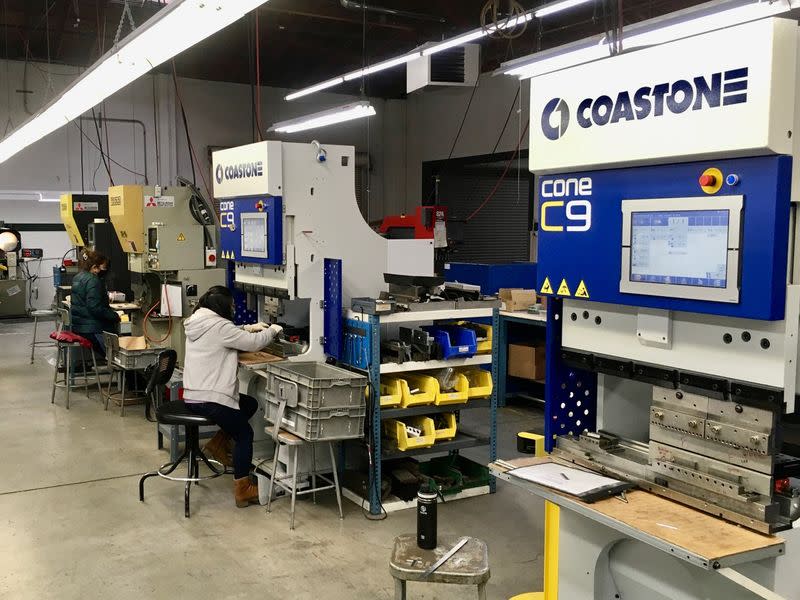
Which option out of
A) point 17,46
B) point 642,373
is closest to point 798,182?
point 642,373

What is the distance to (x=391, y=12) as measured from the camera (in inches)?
273

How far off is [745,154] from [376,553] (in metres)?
2.50

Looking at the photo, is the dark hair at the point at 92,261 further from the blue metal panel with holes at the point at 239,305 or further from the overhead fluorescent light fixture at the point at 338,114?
the overhead fluorescent light fixture at the point at 338,114

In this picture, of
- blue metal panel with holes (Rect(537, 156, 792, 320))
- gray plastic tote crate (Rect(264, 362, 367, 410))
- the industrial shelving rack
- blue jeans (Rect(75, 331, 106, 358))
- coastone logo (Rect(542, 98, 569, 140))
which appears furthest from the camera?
blue jeans (Rect(75, 331, 106, 358))

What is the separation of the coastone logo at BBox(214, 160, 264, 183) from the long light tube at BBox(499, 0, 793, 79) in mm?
1574

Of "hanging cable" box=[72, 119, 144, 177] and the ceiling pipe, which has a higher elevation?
the ceiling pipe

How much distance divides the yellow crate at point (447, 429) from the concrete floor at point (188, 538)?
39 cm

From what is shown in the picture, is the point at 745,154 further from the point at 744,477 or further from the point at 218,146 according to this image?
the point at 218,146

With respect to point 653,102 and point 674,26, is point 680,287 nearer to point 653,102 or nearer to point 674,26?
point 653,102

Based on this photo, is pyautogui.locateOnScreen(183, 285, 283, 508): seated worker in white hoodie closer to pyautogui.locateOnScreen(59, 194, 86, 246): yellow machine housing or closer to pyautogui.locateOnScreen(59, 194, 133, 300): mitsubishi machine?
pyautogui.locateOnScreen(59, 194, 133, 300): mitsubishi machine

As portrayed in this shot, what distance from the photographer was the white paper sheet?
193 centimetres

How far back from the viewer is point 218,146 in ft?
35.3

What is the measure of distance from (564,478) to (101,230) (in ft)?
19.7

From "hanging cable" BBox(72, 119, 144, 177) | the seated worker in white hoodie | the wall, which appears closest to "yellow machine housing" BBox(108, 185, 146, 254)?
the seated worker in white hoodie
